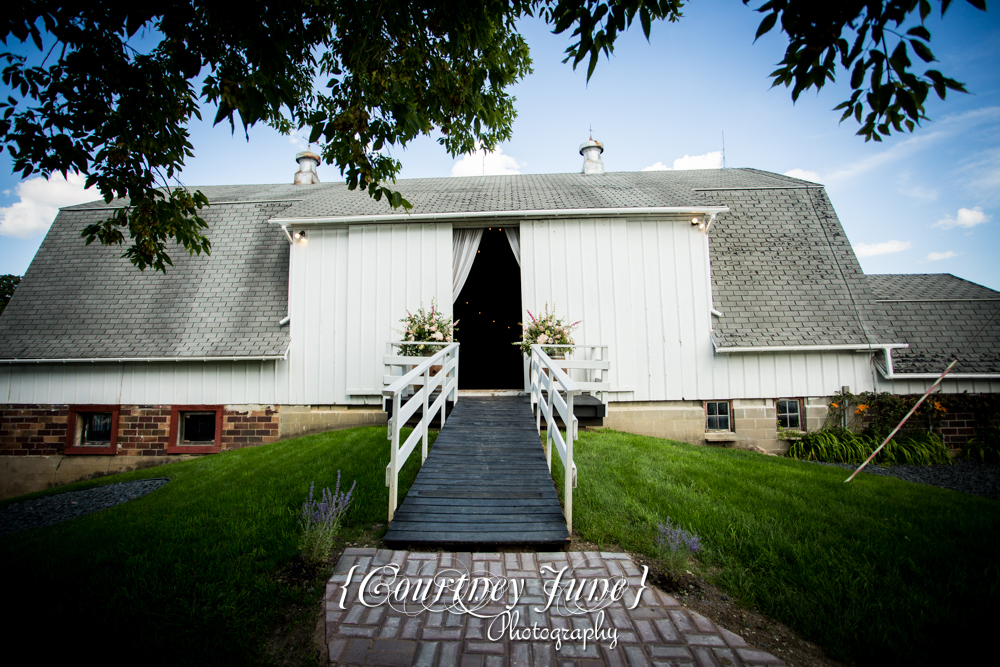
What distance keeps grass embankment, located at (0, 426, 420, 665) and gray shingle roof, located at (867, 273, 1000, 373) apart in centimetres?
919

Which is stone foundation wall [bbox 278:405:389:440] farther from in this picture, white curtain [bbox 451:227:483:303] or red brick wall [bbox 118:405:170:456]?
white curtain [bbox 451:227:483:303]

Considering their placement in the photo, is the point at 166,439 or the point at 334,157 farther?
the point at 166,439

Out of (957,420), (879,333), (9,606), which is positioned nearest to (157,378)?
(9,606)

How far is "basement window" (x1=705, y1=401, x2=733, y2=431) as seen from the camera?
310 inches

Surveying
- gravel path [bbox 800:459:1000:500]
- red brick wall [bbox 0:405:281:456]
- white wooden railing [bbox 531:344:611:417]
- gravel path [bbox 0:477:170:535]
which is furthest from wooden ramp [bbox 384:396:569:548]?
gravel path [bbox 800:459:1000:500]

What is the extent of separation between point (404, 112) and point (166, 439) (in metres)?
8.27

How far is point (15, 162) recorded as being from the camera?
10.8 ft

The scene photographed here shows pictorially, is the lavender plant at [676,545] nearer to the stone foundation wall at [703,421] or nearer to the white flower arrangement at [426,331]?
the stone foundation wall at [703,421]

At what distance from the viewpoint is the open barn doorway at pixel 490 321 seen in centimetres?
1179

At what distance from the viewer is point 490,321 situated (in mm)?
12203

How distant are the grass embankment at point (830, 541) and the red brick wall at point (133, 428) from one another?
614cm

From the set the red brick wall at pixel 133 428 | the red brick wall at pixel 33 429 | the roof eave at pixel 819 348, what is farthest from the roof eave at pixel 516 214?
the red brick wall at pixel 33 429

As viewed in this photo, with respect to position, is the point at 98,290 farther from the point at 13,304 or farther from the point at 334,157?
the point at 334,157

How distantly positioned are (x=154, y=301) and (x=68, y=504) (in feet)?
14.6
